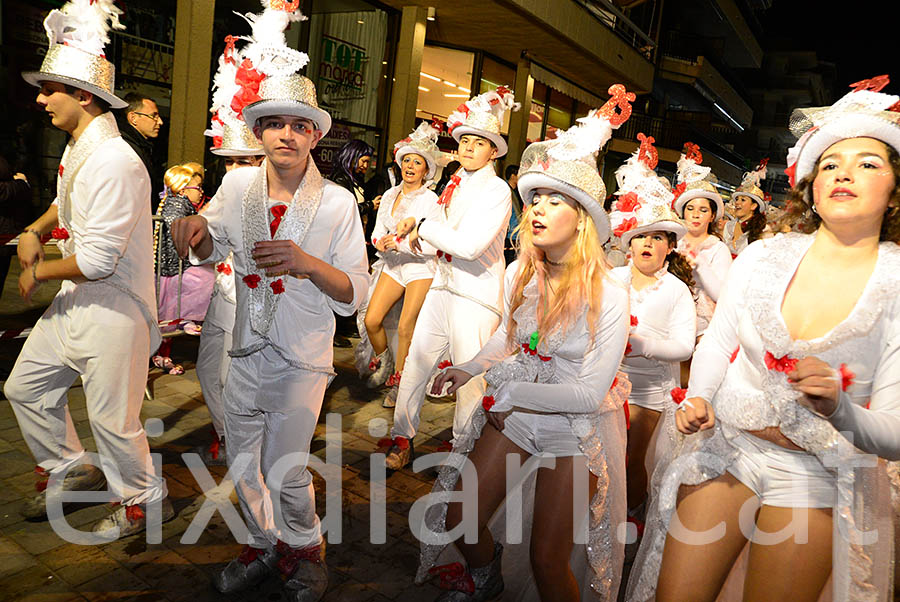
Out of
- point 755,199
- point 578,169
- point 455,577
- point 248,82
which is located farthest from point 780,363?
point 755,199

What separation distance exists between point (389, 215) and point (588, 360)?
403 centimetres

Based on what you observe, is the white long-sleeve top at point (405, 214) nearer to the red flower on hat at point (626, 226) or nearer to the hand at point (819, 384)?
the red flower on hat at point (626, 226)

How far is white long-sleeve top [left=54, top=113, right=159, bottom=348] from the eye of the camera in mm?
3086

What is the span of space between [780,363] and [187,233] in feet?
8.28

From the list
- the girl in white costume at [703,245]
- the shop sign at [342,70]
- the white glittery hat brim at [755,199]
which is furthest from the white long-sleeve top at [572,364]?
the shop sign at [342,70]

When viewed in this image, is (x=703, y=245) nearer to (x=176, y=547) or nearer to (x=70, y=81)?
(x=176, y=547)

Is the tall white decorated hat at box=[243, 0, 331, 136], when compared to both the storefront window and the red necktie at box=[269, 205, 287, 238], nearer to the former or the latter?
the red necktie at box=[269, 205, 287, 238]

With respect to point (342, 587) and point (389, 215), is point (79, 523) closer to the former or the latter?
point (342, 587)

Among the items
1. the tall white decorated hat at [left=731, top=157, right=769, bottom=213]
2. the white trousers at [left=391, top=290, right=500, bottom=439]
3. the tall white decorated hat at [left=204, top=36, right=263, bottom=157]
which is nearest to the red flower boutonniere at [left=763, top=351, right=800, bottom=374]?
the white trousers at [left=391, top=290, right=500, bottom=439]

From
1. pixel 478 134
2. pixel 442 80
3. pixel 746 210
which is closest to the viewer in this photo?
pixel 478 134

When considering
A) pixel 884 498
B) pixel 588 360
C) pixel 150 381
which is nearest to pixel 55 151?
pixel 150 381

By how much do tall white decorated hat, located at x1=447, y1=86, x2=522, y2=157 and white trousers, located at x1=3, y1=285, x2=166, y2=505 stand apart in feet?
9.50

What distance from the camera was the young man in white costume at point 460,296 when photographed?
181 inches

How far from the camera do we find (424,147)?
21.5 ft
